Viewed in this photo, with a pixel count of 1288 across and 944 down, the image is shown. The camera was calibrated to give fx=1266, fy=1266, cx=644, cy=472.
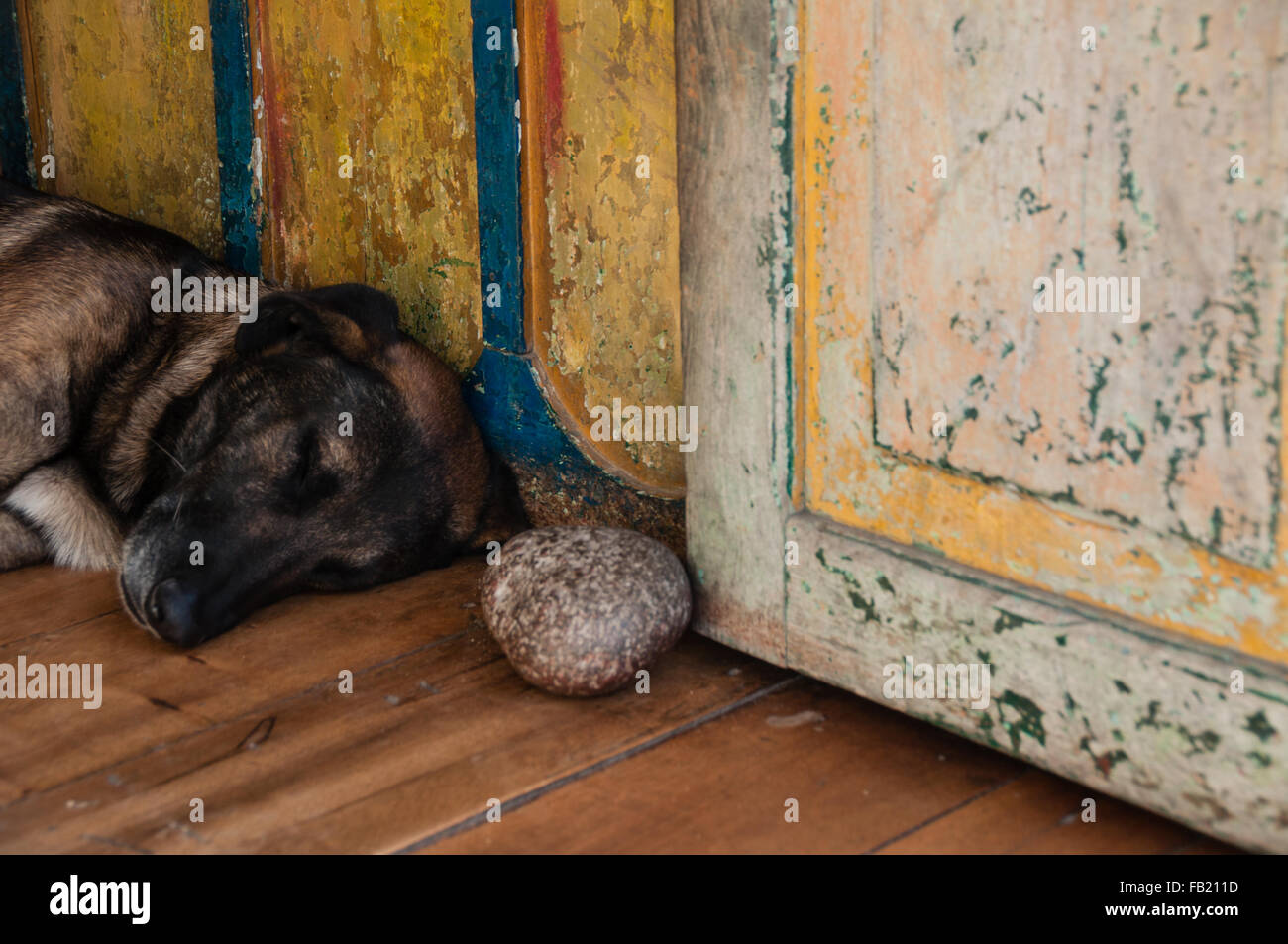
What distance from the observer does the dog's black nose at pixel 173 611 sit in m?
2.40

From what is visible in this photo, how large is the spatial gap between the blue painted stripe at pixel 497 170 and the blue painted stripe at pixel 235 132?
0.97 m

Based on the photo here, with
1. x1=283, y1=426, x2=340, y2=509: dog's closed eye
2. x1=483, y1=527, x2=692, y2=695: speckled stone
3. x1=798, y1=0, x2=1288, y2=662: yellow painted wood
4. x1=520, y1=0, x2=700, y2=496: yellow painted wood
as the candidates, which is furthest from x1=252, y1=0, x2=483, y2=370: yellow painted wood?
x1=798, y1=0, x2=1288, y2=662: yellow painted wood

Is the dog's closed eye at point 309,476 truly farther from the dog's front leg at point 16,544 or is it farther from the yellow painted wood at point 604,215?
the dog's front leg at point 16,544

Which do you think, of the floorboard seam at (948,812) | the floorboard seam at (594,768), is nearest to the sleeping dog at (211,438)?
the floorboard seam at (594,768)

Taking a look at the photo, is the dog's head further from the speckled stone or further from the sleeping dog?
the speckled stone

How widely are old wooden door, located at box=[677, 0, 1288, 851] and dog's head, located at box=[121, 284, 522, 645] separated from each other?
27.2 inches

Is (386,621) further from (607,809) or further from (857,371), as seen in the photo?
(857,371)

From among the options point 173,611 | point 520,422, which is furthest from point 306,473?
point 520,422

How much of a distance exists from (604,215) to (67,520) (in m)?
1.45
